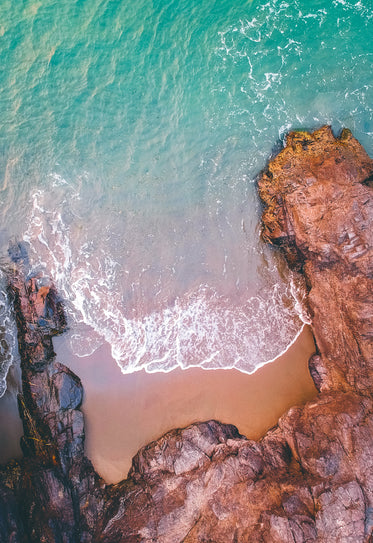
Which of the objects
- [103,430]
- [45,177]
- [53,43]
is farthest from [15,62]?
[103,430]

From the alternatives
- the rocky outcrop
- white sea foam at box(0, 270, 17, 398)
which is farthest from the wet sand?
white sea foam at box(0, 270, 17, 398)

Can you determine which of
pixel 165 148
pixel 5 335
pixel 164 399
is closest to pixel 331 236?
pixel 165 148

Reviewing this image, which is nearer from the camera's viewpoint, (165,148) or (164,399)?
(164,399)

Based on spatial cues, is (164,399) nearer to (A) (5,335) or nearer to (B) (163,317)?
(B) (163,317)

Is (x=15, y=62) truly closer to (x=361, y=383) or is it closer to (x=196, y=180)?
(x=196, y=180)

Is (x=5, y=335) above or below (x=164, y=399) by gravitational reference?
above

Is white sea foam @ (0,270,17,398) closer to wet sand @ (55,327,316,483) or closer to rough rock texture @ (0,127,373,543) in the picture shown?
rough rock texture @ (0,127,373,543)

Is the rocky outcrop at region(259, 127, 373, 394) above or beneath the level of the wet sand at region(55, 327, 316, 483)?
above
